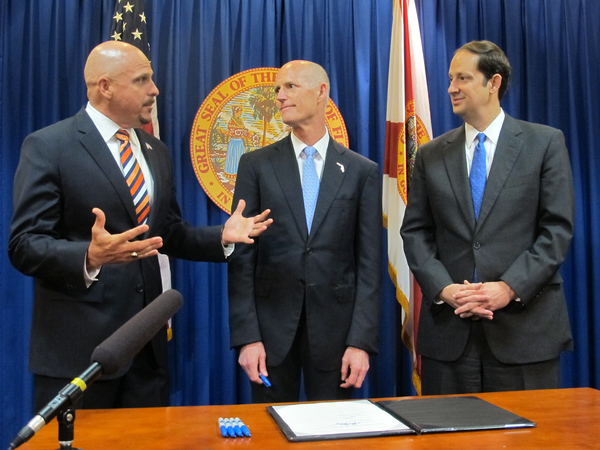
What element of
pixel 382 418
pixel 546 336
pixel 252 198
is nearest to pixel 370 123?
pixel 252 198

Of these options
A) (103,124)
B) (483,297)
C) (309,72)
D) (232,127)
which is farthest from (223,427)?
(232,127)

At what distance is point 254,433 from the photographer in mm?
1380

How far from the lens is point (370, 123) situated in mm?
3750

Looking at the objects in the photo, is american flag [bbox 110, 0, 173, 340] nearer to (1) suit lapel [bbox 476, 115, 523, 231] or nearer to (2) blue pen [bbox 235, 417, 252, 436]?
(1) suit lapel [bbox 476, 115, 523, 231]

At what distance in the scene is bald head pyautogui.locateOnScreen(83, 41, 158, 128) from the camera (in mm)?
2355

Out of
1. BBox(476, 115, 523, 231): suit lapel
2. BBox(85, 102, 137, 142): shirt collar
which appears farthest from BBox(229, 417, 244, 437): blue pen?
BBox(476, 115, 523, 231): suit lapel

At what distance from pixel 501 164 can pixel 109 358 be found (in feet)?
6.24

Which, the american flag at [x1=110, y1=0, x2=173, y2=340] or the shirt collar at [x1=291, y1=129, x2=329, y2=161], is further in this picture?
the american flag at [x1=110, y1=0, x2=173, y2=340]

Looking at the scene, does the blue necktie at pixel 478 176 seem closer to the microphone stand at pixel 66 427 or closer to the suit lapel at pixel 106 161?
the suit lapel at pixel 106 161

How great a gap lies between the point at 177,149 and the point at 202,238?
3.80ft

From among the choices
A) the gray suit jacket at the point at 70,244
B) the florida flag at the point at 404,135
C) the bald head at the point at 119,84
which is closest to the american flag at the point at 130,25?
the bald head at the point at 119,84

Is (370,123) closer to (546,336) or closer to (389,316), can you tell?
(389,316)

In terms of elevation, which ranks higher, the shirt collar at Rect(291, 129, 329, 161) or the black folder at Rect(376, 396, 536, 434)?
the shirt collar at Rect(291, 129, 329, 161)

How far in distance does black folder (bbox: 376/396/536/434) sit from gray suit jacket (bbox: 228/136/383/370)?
2.56ft
